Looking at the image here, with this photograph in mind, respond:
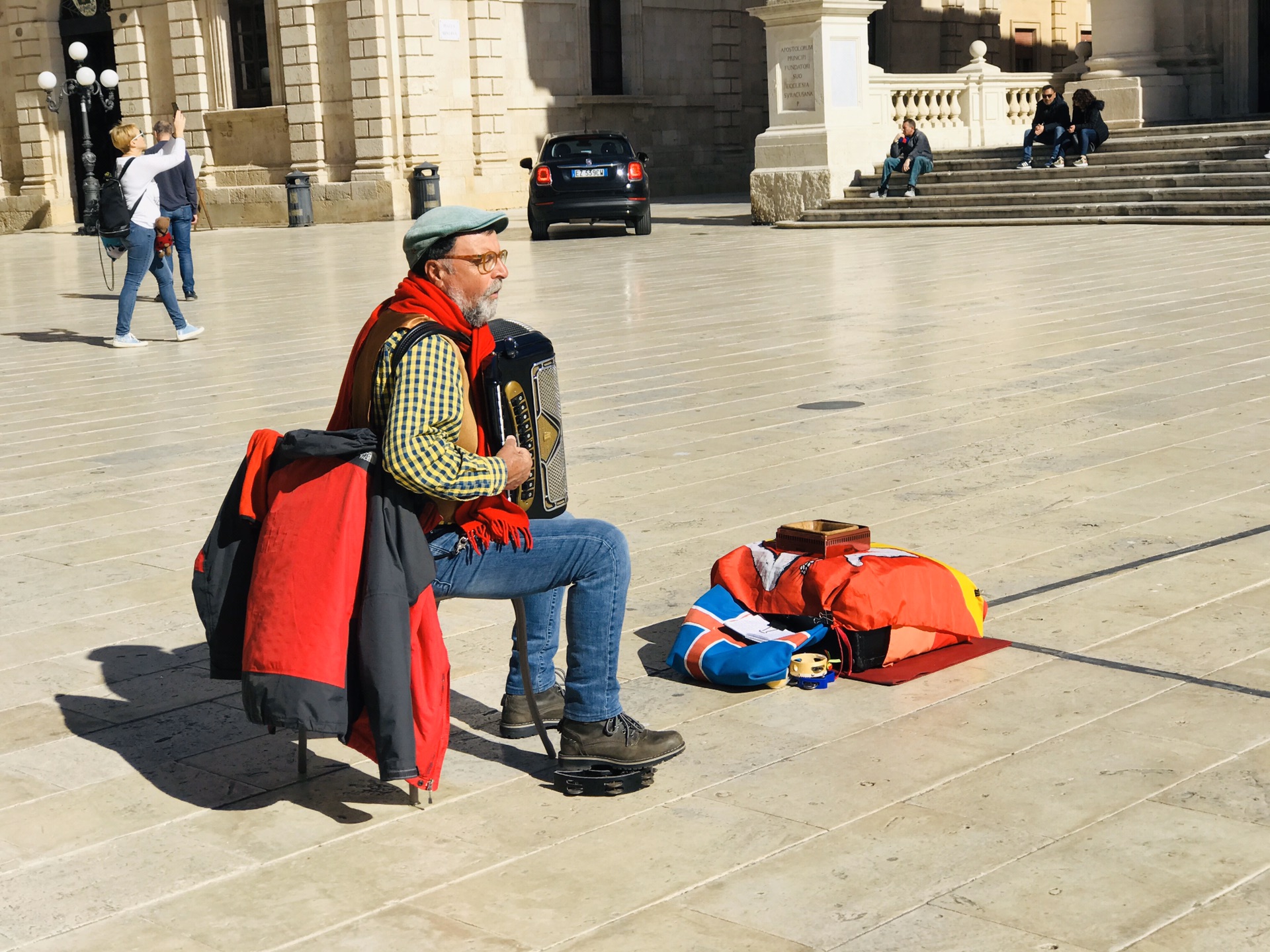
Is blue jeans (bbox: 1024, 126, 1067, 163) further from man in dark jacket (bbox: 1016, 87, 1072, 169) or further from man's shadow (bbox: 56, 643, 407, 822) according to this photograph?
man's shadow (bbox: 56, 643, 407, 822)

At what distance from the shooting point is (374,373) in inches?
150

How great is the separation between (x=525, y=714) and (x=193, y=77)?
3189cm

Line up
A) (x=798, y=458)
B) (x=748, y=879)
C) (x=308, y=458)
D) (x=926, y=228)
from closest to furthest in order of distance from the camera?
1. (x=748, y=879)
2. (x=308, y=458)
3. (x=798, y=458)
4. (x=926, y=228)

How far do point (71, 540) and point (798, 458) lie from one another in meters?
3.13

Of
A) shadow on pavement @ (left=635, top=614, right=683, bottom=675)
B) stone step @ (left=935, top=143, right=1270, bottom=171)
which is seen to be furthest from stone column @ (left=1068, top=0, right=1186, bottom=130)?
shadow on pavement @ (left=635, top=614, right=683, bottom=675)

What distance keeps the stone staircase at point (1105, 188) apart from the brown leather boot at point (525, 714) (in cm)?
1723

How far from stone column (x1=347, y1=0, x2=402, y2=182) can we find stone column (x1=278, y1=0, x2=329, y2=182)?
938mm

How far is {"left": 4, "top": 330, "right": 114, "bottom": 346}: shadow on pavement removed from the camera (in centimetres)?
1403

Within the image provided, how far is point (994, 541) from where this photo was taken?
6172 millimetres

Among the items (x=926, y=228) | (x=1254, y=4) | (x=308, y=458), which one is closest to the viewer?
(x=308, y=458)

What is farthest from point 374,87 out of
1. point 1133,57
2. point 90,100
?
point 1133,57

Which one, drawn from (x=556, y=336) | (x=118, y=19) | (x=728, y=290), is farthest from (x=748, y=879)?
(x=118, y=19)

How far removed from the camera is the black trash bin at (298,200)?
1239 inches

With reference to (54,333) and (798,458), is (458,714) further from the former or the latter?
(54,333)
